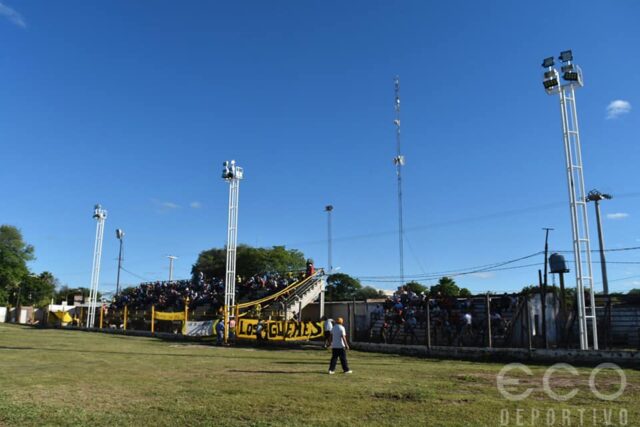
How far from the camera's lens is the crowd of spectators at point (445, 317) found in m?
23.7

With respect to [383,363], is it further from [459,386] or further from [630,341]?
[630,341]

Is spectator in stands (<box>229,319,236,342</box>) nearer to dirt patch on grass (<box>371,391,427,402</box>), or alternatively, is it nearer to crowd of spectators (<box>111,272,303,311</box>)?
crowd of spectators (<box>111,272,303,311</box>)

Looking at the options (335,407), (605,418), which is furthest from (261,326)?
(605,418)

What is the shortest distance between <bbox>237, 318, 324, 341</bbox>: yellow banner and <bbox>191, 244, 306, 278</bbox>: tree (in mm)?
56438

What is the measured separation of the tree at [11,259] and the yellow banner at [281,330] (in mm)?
59343

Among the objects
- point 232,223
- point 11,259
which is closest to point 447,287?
point 232,223

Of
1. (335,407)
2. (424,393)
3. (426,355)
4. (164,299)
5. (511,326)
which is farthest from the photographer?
(164,299)

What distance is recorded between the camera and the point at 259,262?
8612 cm

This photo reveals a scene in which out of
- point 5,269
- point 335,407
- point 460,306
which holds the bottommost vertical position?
point 335,407

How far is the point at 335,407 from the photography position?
9.08 meters

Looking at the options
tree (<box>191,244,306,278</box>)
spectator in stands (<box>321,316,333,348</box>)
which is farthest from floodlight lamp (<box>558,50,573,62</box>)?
tree (<box>191,244,306,278</box>)

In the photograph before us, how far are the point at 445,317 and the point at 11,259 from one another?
69.4m

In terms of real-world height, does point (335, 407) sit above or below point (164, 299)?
below

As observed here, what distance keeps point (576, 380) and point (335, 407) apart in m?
6.31
